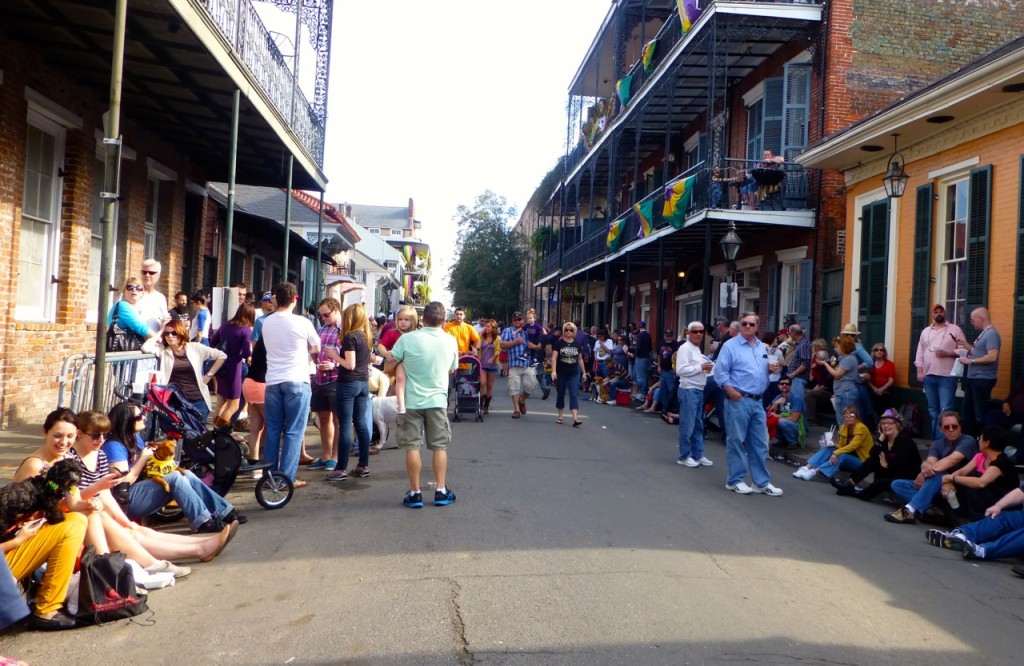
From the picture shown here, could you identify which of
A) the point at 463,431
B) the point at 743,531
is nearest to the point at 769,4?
the point at 463,431

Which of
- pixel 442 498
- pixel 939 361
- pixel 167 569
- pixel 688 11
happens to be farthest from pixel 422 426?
pixel 688 11

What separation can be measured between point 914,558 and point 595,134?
23544 mm

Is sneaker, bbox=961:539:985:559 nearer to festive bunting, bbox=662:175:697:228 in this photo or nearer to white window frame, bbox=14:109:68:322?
white window frame, bbox=14:109:68:322

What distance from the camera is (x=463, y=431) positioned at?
507 inches

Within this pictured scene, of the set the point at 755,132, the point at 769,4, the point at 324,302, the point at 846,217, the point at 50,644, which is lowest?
the point at 50,644

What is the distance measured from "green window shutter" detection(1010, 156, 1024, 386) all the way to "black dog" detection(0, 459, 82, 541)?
10996mm

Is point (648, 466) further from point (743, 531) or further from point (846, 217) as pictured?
point (846, 217)

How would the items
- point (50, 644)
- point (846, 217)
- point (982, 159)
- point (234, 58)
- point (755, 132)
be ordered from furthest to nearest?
1. point (755, 132)
2. point (846, 217)
3. point (982, 159)
4. point (234, 58)
5. point (50, 644)

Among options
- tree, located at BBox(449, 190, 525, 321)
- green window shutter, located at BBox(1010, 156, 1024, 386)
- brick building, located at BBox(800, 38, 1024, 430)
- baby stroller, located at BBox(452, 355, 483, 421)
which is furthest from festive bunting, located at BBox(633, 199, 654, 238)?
tree, located at BBox(449, 190, 525, 321)

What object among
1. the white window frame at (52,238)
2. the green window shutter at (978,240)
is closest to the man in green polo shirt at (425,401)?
the white window frame at (52,238)

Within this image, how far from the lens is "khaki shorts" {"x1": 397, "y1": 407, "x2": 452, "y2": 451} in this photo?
302 inches

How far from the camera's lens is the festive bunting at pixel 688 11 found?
1906cm

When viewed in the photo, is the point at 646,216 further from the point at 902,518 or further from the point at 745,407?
the point at 902,518

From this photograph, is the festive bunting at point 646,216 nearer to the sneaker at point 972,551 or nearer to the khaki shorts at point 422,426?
the khaki shorts at point 422,426
